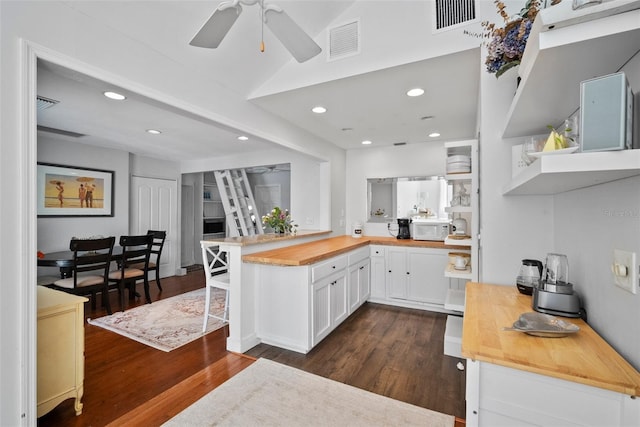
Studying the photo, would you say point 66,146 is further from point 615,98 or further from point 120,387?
Answer: point 615,98

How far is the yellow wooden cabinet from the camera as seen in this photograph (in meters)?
1.63

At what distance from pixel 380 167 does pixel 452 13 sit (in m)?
2.78

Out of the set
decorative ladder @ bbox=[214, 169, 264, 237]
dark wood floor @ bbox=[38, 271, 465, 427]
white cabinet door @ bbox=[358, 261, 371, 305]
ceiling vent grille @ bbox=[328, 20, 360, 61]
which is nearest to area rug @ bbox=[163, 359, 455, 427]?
dark wood floor @ bbox=[38, 271, 465, 427]

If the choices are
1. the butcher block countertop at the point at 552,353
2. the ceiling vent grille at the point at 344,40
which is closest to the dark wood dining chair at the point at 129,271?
the ceiling vent grille at the point at 344,40

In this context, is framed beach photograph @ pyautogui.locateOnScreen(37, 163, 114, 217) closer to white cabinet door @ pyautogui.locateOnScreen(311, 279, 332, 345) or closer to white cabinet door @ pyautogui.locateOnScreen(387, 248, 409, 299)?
white cabinet door @ pyautogui.locateOnScreen(311, 279, 332, 345)

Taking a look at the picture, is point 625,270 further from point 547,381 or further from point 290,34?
point 290,34

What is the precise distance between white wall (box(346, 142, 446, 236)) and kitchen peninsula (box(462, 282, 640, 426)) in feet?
11.4

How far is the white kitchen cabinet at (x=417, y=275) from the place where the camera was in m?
3.71

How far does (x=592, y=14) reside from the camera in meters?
0.75

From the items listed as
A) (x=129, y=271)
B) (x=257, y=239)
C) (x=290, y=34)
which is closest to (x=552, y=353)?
(x=290, y=34)

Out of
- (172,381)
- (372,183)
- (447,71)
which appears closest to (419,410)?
(172,381)

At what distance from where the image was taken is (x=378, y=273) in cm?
407

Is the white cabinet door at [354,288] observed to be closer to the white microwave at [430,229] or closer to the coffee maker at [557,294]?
the white microwave at [430,229]

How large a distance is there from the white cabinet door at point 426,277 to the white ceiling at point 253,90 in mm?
1621
